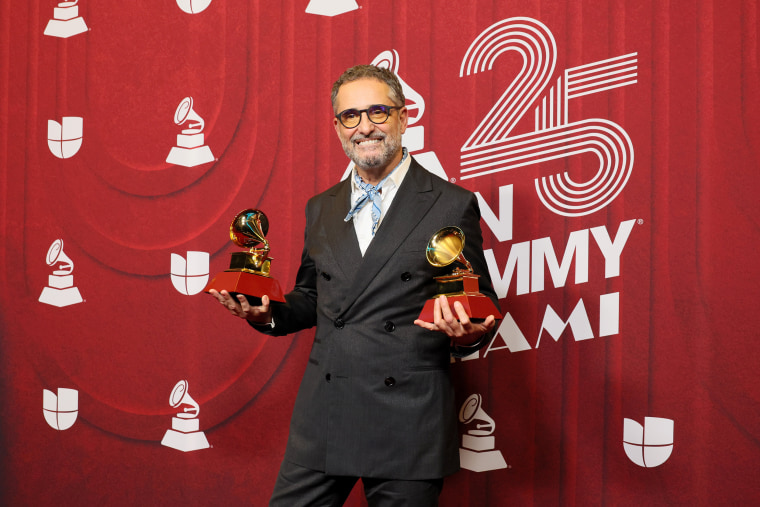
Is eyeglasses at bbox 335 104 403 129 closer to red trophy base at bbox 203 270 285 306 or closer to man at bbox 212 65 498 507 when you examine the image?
man at bbox 212 65 498 507

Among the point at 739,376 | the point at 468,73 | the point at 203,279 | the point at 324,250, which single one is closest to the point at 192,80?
the point at 203,279

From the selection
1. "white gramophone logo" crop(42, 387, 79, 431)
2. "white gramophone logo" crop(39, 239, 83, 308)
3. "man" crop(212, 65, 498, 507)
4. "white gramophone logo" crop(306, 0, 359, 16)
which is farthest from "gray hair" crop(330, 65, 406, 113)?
"white gramophone logo" crop(42, 387, 79, 431)

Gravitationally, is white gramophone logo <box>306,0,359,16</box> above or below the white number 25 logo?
above

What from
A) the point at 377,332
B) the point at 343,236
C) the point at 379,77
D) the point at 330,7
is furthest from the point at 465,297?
the point at 330,7

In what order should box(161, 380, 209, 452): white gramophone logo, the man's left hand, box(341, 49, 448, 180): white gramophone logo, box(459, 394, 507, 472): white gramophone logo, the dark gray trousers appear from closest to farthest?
the man's left hand, the dark gray trousers, box(459, 394, 507, 472): white gramophone logo, box(341, 49, 448, 180): white gramophone logo, box(161, 380, 209, 452): white gramophone logo

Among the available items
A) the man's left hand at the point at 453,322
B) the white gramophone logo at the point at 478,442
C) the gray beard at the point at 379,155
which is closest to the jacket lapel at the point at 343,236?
the gray beard at the point at 379,155

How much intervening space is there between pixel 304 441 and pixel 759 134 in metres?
1.68

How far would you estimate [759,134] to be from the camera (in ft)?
7.35

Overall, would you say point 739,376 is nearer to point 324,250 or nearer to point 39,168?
point 324,250

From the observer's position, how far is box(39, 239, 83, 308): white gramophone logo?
3180 millimetres

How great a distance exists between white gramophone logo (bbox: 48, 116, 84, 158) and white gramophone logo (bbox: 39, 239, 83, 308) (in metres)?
0.40

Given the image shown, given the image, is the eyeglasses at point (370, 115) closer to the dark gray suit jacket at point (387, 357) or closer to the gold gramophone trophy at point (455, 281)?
the dark gray suit jacket at point (387, 357)

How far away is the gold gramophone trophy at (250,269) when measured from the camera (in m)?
1.87

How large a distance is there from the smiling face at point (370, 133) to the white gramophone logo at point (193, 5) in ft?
4.18
